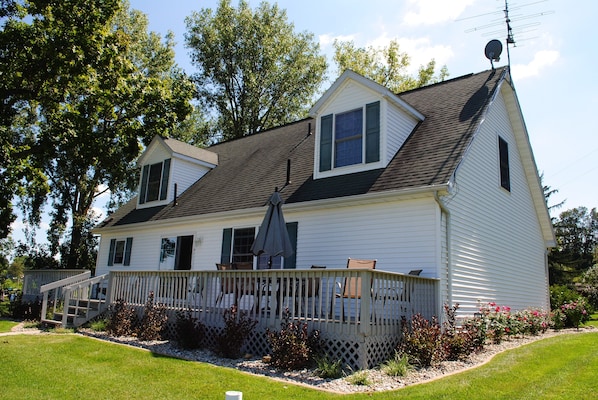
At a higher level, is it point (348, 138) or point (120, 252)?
point (348, 138)

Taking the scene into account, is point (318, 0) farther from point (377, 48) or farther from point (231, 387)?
point (377, 48)

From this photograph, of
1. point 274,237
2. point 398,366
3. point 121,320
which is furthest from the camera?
point 121,320

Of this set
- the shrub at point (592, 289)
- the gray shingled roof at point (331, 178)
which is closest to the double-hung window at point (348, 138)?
the gray shingled roof at point (331, 178)

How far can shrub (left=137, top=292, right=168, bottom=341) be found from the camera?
10344mm

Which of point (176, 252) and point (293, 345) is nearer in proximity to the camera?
point (293, 345)

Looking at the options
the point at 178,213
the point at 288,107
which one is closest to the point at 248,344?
the point at 178,213

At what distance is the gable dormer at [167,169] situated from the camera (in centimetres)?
1797

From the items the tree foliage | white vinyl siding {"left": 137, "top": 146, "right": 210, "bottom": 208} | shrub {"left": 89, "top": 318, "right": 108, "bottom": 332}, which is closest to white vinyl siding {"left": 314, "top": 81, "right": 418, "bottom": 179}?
shrub {"left": 89, "top": 318, "right": 108, "bottom": 332}

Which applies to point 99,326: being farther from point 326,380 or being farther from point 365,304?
point 365,304

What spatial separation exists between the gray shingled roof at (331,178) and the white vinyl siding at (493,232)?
2.22 feet

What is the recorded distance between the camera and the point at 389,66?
34.2 meters

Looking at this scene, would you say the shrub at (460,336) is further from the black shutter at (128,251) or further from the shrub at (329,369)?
the black shutter at (128,251)

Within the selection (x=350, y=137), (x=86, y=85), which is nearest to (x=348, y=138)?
(x=350, y=137)

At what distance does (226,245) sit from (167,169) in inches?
223
